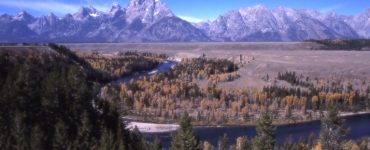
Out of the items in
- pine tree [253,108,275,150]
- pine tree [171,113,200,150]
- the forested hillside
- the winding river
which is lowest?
the winding river

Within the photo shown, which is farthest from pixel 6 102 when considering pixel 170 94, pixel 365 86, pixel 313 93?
pixel 365 86

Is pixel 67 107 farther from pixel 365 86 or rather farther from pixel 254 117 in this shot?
pixel 365 86

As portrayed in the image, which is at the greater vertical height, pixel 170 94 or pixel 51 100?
pixel 51 100

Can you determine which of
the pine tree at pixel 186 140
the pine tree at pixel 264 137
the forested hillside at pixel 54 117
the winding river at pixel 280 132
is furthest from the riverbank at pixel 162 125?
the pine tree at pixel 186 140

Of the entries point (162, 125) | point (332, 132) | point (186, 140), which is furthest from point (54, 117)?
point (162, 125)

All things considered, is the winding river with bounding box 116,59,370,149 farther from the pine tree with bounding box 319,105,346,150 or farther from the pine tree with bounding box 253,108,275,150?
the pine tree with bounding box 253,108,275,150

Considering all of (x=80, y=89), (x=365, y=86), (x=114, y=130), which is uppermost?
(x=80, y=89)

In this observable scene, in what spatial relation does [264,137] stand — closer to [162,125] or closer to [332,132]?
[332,132]

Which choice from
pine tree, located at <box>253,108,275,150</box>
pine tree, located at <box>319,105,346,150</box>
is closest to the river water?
pine tree, located at <box>319,105,346,150</box>
